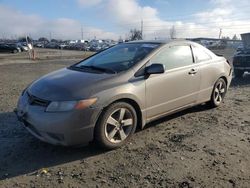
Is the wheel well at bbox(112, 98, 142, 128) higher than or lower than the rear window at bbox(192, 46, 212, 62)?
lower

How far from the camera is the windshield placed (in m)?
5.11

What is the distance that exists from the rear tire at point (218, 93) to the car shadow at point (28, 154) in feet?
10.4

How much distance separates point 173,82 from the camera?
5.36 m

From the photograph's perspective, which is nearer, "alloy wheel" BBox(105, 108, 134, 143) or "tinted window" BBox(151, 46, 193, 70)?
"alloy wheel" BBox(105, 108, 134, 143)

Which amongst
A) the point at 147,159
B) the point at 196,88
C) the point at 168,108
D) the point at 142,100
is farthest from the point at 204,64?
the point at 147,159

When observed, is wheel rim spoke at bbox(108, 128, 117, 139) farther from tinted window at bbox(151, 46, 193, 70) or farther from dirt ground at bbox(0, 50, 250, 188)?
tinted window at bbox(151, 46, 193, 70)

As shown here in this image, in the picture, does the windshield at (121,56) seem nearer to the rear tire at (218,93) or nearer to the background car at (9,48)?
the rear tire at (218,93)

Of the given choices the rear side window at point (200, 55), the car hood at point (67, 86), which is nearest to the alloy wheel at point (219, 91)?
the rear side window at point (200, 55)

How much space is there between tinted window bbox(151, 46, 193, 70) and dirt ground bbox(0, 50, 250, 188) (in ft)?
3.61

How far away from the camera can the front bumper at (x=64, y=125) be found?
13.3 ft

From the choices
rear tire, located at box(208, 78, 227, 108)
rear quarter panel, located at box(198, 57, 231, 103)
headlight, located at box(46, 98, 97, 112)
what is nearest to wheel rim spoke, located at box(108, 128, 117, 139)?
headlight, located at box(46, 98, 97, 112)

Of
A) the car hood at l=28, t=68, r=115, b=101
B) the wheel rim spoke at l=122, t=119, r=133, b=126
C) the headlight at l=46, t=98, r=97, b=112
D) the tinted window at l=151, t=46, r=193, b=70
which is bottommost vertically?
the wheel rim spoke at l=122, t=119, r=133, b=126

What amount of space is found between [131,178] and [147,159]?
580 mm

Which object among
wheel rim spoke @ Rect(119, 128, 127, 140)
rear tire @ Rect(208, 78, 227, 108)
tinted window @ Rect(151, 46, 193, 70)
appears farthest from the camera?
rear tire @ Rect(208, 78, 227, 108)
